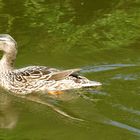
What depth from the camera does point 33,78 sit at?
35.9ft

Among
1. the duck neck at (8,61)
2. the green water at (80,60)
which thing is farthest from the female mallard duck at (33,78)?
the green water at (80,60)

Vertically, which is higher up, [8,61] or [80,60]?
[8,61]

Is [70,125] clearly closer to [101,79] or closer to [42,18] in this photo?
[101,79]

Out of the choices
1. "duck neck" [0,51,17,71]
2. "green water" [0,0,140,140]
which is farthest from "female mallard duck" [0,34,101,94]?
"green water" [0,0,140,140]

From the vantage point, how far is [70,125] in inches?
369

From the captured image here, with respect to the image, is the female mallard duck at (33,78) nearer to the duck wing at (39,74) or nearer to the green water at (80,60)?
the duck wing at (39,74)

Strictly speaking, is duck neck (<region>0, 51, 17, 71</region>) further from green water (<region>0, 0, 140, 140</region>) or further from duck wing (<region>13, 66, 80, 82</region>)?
green water (<region>0, 0, 140, 140</region>)

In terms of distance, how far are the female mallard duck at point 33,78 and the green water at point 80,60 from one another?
0.18 meters

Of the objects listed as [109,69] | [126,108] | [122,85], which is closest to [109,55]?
[109,69]

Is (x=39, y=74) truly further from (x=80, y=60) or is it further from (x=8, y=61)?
(x=80, y=60)

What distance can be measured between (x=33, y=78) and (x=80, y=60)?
42.9 inches

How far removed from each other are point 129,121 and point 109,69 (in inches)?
79.5

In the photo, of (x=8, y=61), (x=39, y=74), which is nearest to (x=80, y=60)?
(x=39, y=74)

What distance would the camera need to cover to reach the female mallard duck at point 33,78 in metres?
10.7
